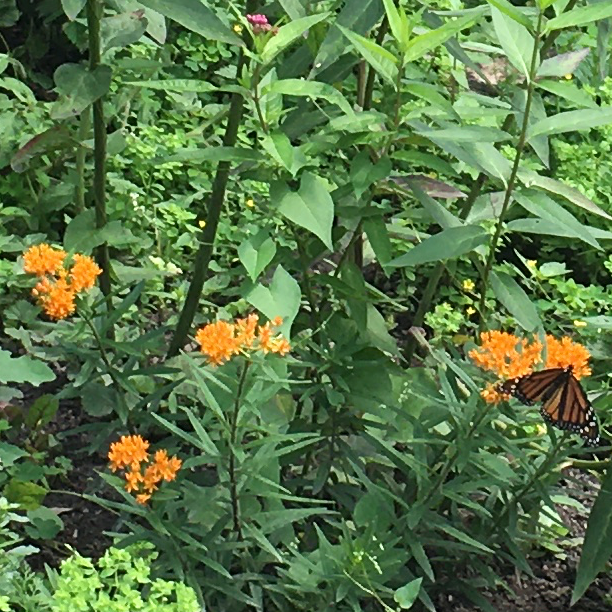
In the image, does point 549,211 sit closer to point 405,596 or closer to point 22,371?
point 405,596

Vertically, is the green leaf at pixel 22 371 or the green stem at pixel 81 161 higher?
the green leaf at pixel 22 371

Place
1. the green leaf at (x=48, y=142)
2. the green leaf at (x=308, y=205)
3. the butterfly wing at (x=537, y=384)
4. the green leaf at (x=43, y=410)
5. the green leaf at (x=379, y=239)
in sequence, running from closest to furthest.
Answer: the butterfly wing at (x=537, y=384) → the green leaf at (x=308, y=205) → the green leaf at (x=379, y=239) → the green leaf at (x=48, y=142) → the green leaf at (x=43, y=410)

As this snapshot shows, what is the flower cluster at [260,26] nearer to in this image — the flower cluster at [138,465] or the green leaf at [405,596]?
the flower cluster at [138,465]

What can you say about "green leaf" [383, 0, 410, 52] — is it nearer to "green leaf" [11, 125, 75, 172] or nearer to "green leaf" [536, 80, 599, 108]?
"green leaf" [536, 80, 599, 108]

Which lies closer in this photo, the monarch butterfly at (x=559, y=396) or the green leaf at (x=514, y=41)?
the monarch butterfly at (x=559, y=396)

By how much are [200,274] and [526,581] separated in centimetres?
93

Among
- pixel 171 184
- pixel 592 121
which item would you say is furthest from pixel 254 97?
pixel 171 184

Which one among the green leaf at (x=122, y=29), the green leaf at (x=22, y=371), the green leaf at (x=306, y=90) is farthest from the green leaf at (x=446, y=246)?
the green leaf at (x=122, y=29)

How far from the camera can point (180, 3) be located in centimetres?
174

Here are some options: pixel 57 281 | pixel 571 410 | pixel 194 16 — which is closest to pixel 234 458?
pixel 57 281

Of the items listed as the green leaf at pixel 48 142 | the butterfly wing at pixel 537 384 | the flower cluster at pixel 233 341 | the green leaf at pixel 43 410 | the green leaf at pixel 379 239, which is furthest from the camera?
the green leaf at pixel 43 410

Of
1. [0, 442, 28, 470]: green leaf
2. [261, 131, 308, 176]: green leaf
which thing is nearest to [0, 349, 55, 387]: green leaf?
[0, 442, 28, 470]: green leaf

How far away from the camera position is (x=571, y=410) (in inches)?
62.8

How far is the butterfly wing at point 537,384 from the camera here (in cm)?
157
